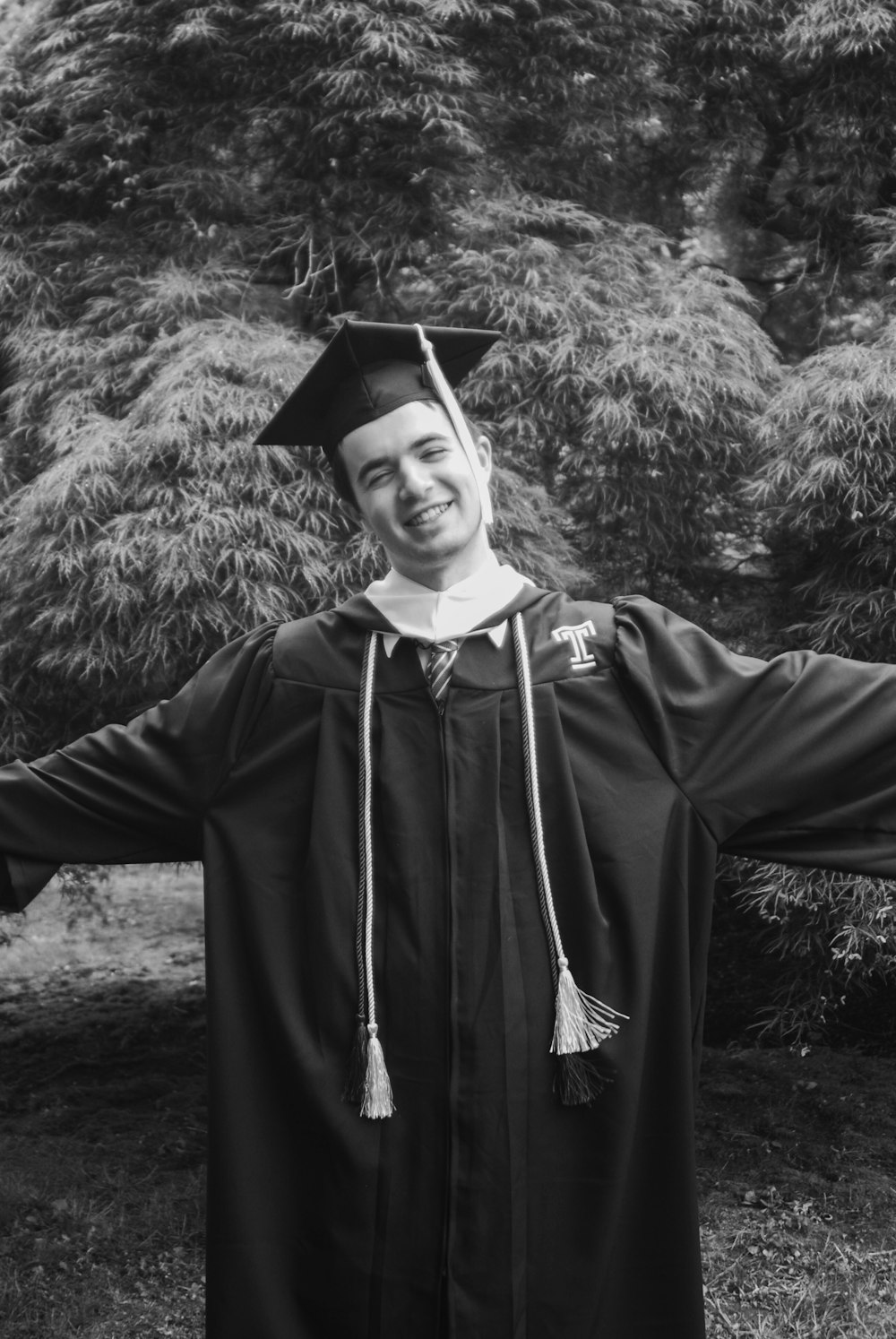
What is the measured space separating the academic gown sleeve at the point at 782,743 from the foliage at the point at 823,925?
1452 mm

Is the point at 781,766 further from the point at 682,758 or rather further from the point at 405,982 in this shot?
the point at 405,982

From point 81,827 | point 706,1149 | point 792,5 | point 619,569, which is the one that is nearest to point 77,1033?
point 706,1149

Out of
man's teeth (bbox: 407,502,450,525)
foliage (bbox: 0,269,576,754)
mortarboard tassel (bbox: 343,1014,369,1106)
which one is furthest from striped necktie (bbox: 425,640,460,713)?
foliage (bbox: 0,269,576,754)

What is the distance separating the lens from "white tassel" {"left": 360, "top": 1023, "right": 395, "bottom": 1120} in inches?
83.2

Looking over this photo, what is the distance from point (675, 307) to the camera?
4020 mm

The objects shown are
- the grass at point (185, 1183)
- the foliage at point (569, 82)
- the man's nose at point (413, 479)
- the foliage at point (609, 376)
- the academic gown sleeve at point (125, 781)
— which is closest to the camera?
the man's nose at point (413, 479)

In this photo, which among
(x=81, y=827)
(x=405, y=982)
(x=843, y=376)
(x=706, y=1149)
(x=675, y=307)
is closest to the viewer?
(x=405, y=982)

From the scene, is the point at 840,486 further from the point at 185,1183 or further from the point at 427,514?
the point at 185,1183

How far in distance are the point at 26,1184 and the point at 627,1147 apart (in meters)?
2.77

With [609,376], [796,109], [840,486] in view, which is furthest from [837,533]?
[796,109]

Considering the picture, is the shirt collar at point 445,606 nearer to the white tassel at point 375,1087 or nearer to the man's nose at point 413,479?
the man's nose at point 413,479

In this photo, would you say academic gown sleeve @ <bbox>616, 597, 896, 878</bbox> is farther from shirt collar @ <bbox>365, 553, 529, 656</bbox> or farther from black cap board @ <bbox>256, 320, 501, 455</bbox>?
black cap board @ <bbox>256, 320, 501, 455</bbox>

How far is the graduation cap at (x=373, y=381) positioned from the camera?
2.29m

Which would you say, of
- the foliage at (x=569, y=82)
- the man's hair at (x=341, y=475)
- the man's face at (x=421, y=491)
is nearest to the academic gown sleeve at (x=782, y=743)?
the man's face at (x=421, y=491)
